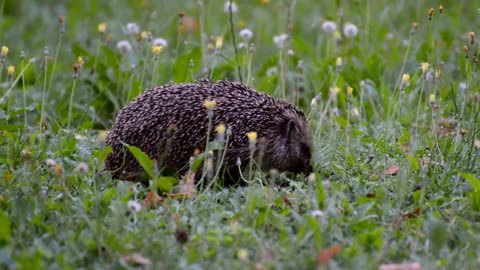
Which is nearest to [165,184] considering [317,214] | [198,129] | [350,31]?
[198,129]

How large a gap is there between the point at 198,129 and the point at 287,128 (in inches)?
28.9

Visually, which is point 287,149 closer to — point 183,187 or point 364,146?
point 364,146

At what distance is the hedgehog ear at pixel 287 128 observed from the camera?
242 inches

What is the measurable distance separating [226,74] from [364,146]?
7.60 ft

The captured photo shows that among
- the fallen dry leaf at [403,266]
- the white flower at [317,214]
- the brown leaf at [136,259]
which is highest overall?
the white flower at [317,214]

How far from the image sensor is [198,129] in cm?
580

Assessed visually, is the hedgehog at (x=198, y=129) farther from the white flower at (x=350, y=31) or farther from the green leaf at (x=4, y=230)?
the white flower at (x=350, y=31)

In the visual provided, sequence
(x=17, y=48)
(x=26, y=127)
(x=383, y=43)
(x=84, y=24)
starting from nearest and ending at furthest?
(x=26, y=127) < (x=383, y=43) < (x=17, y=48) < (x=84, y=24)

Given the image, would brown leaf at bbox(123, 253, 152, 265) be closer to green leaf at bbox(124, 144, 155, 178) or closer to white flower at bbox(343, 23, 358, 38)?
green leaf at bbox(124, 144, 155, 178)

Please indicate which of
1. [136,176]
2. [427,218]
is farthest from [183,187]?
[427,218]

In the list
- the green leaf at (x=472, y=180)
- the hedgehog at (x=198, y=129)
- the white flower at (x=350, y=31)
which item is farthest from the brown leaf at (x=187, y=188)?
the white flower at (x=350, y=31)

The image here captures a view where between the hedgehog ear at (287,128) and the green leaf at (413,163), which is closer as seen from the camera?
the green leaf at (413,163)

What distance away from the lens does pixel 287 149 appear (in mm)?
6145

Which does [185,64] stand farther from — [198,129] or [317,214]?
[317,214]
